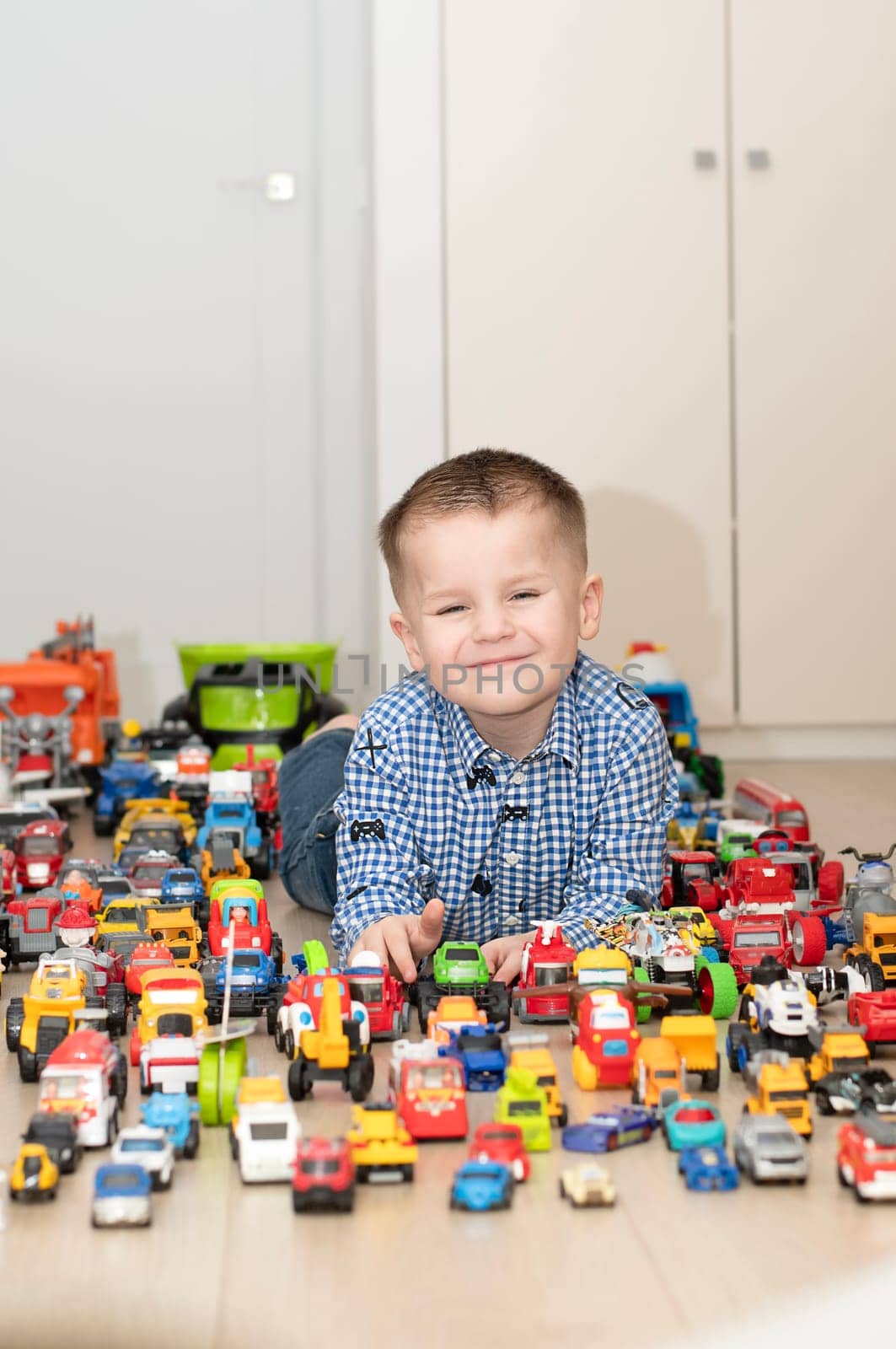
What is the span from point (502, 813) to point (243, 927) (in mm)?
247

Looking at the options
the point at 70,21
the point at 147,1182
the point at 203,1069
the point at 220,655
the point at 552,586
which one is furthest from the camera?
the point at 70,21

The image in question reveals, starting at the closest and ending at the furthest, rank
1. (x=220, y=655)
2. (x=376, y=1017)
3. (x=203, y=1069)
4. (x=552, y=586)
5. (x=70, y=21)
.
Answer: (x=203, y=1069), (x=376, y=1017), (x=552, y=586), (x=220, y=655), (x=70, y=21)

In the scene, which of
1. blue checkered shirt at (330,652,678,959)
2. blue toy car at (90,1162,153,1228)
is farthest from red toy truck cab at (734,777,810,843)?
blue toy car at (90,1162,153,1228)

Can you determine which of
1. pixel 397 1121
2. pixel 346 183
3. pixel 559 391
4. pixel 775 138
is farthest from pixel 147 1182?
pixel 346 183

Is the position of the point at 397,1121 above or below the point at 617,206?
below

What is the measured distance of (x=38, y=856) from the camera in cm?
161

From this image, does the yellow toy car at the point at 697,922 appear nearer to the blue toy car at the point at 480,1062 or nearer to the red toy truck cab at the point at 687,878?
the red toy truck cab at the point at 687,878

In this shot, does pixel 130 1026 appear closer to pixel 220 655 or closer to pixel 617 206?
pixel 220 655

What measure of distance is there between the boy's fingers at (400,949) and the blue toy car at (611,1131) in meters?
0.30

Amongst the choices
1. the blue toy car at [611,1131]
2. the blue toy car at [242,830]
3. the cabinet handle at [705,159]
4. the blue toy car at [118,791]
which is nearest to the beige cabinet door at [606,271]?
the cabinet handle at [705,159]

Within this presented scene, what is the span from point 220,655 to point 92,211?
0.99 m

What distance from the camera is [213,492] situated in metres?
2.97

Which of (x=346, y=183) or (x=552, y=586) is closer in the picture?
(x=552, y=586)

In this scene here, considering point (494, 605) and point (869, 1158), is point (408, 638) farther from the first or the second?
point (869, 1158)
